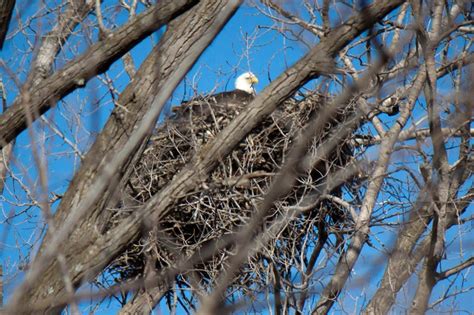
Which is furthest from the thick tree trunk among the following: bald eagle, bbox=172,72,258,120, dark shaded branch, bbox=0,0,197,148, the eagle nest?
bald eagle, bbox=172,72,258,120

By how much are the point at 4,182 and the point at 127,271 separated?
4.53 ft

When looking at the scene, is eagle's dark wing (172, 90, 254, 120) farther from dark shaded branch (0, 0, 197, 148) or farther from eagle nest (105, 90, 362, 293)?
dark shaded branch (0, 0, 197, 148)

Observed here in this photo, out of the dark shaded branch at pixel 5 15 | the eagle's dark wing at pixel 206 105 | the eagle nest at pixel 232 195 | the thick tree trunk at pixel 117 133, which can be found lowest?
the thick tree trunk at pixel 117 133

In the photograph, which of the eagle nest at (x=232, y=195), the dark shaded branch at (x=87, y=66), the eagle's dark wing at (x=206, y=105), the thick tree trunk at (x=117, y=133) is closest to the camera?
the thick tree trunk at (x=117, y=133)

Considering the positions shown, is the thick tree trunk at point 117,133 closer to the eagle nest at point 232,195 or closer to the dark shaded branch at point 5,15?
the dark shaded branch at point 5,15

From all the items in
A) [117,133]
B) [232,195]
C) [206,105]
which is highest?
[206,105]

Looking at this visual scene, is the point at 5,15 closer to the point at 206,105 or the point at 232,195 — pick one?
the point at 232,195

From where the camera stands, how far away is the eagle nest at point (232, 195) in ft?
19.9

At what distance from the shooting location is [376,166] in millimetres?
4633

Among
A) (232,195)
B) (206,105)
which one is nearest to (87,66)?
(232,195)

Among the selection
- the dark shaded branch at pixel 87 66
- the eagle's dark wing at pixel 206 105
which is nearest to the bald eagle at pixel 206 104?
the eagle's dark wing at pixel 206 105

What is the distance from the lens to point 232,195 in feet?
20.2

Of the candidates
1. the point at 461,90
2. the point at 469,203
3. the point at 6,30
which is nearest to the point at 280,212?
the point at 469,203

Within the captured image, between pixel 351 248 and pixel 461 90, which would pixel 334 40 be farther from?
pixel 351 248
